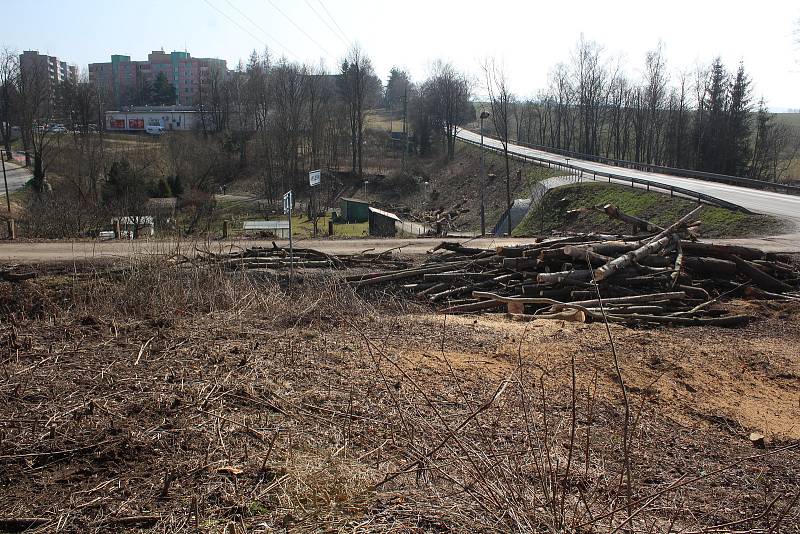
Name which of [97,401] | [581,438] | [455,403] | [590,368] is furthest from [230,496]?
[590,368]

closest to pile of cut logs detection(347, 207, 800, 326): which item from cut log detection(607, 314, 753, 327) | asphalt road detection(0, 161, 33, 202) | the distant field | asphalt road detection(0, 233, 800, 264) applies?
cut log detection(607, 314, 753, 327)

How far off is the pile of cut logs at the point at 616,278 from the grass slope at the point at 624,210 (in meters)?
9.40

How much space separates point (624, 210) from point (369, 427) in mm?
30232

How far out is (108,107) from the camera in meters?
122

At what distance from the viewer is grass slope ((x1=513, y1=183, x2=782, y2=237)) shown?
973 inches

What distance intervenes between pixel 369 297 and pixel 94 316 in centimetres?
644

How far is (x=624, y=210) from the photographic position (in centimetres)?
3312

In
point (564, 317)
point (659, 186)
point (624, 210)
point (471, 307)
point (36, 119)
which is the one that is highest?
→ point (36, 119)

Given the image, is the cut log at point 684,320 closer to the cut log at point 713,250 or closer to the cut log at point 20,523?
the cut log at point 713,250

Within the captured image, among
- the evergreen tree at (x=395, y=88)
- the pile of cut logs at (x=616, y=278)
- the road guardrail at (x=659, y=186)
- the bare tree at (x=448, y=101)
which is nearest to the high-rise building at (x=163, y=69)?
the evergreen tree at (x=395, y=88)

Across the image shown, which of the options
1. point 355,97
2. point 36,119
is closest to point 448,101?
point 355,97

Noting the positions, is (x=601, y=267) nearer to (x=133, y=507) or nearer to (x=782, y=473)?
(x=782, y=473)

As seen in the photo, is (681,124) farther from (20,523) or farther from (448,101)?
(20,523)

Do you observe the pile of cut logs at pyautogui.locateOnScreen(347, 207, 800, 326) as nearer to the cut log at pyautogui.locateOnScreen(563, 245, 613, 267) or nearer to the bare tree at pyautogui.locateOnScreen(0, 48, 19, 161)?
the cut log at pyautogui.locateOnScreen(563, 245, 613, 267)
